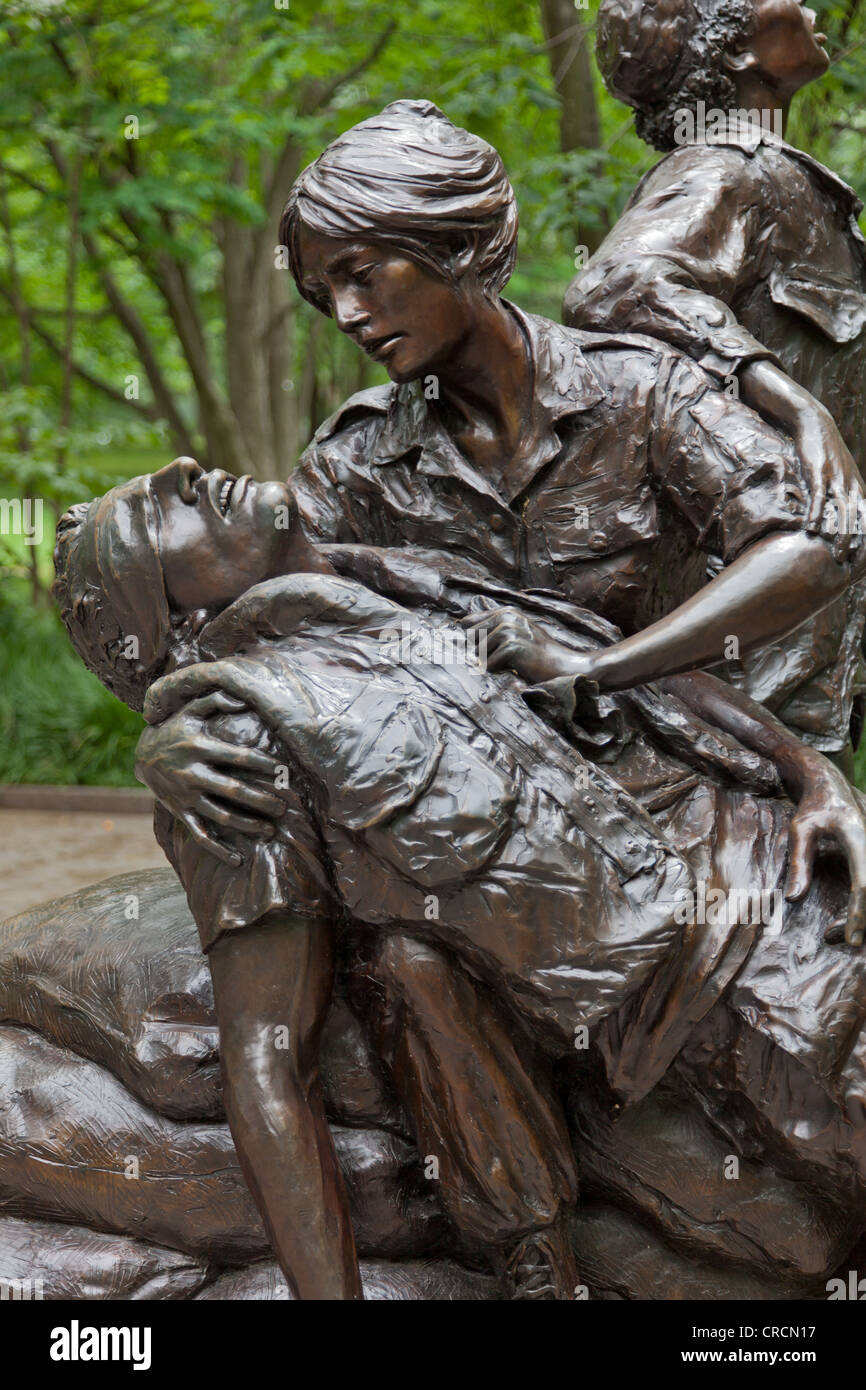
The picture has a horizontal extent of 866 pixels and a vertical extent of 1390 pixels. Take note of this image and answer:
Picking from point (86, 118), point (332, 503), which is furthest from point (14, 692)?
point (332, 503)

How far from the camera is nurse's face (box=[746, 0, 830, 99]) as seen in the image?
3.00 meters

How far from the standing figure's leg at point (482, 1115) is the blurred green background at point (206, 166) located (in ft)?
13.6

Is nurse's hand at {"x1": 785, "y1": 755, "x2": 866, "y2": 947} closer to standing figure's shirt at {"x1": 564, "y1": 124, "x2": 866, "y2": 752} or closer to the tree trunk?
standing figure's shirt at {"x1": 564, "y1": 124, "x2": 866, "y2": 752}

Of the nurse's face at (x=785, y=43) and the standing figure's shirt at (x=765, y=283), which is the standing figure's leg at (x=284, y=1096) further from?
the nurse's face at (x=785, y=43)

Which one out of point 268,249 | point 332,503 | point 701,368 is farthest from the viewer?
point 268,249

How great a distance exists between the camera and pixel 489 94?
6250 mm

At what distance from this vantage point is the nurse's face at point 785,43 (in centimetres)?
300

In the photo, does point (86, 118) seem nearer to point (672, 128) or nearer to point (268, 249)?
point (268, 249)

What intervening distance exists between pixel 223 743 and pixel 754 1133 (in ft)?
3.30

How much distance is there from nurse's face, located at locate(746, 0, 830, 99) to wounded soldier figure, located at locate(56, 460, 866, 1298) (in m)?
1.39

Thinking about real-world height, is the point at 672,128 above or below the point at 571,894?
above

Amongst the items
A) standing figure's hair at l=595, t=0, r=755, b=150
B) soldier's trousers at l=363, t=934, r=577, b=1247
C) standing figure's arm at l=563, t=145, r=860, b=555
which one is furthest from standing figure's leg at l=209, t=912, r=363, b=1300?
standing figure's hair at l=595, t=0, r=755, b=150

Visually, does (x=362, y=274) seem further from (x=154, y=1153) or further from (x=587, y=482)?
(x=154, y=1153)
